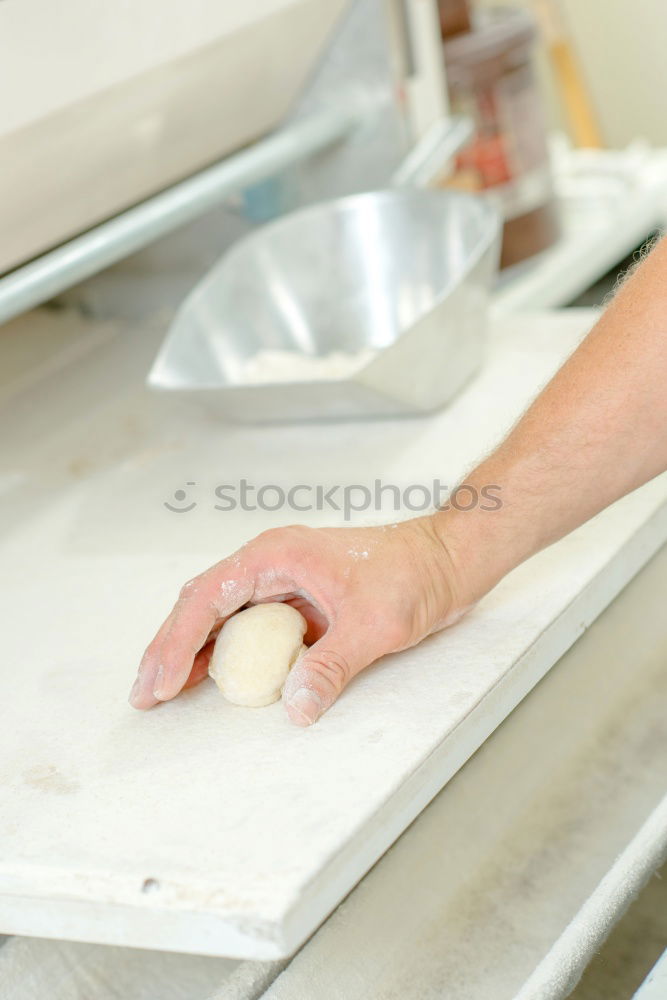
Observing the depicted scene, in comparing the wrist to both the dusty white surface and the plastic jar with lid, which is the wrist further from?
the plastic jar with lid

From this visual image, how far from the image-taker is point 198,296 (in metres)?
1.50

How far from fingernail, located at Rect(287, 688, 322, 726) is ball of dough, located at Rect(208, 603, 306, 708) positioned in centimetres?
4

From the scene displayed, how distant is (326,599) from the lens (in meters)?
0.90

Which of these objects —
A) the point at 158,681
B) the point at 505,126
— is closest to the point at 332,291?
the point at 505,126

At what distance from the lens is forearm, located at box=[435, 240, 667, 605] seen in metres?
0.91

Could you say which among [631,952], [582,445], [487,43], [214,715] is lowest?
[631,952]

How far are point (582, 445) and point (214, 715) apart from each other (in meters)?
0.36

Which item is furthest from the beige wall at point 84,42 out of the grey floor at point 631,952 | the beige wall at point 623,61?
the beige wall at point 623,61

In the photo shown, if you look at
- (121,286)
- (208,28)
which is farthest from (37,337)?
(208,28)

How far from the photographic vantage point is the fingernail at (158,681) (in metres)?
0.89

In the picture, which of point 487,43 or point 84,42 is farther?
point 487,43

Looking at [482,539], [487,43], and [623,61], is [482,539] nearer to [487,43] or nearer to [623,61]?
[487,43]

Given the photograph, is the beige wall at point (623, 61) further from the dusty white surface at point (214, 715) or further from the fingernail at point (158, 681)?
the fingernail at point (158, 681)

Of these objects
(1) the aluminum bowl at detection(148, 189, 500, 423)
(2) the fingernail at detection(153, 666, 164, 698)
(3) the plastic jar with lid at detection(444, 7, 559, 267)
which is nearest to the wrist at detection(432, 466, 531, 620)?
(2) the fingernail at detection(153, 666, 164, 698)
